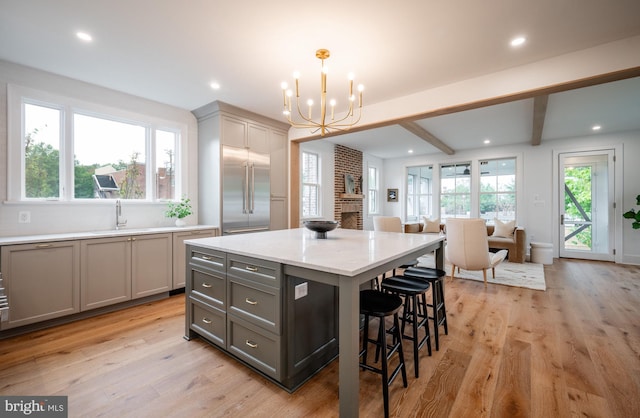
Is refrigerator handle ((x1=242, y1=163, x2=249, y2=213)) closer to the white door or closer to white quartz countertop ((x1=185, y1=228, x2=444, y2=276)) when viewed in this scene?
white quartz countertop ((x1=185, y1=228, x2=444, y2=276))

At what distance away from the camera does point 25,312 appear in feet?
8.42

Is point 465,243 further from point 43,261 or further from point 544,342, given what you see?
point 43,261

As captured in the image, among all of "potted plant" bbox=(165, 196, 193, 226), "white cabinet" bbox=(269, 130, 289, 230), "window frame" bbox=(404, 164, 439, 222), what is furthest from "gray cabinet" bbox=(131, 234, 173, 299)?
"window frame" bbox=(404, 164, 439, 222)

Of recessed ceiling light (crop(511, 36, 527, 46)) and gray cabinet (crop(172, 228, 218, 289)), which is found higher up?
recessed ceiling light (crop(511, 36, 527, 46))

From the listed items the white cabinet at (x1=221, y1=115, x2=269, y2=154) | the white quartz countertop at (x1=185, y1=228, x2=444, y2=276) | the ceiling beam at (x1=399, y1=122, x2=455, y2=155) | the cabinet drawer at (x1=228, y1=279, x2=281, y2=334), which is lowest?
the cabinet drawer at (x1=228, y1=279, x2=281, y2=334)

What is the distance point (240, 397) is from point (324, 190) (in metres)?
5.10

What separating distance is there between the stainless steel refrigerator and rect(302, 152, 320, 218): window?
1508mm

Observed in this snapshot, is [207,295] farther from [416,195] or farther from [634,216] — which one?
[416,195]

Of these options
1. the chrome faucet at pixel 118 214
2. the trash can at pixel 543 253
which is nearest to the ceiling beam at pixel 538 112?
the trash can at pixel 543 253

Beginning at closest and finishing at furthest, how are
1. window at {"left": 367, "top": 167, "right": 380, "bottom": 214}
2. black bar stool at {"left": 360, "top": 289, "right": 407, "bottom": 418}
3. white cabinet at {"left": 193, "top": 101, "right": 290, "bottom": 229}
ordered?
black bar stool at {"left": 360, "top": 289, "right": 407, "bottom": 418} → white cabinet at {"left": 193, "top": 101, "right": 290, "bottom": 229} → window at {"left": 367, "top": 167, "right": 380, "bottom": 214}

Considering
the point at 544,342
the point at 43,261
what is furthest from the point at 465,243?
the point at 43,261

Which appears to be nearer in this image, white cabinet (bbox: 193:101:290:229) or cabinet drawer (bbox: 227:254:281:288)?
cabinet drawer (bbox: 227:254:281:288)

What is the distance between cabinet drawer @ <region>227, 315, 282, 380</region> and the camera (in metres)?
1.79

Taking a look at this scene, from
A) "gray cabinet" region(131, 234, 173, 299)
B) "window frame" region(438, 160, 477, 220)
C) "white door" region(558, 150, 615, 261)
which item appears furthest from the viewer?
"window frame" region(438, 160, 477, 220)
